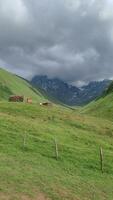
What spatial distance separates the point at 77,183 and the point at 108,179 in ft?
26.0

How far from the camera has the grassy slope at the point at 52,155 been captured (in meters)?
45.9

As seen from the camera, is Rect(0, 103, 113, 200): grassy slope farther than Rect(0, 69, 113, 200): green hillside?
Yes

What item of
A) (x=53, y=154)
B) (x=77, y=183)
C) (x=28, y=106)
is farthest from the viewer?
(x=28, y=106)

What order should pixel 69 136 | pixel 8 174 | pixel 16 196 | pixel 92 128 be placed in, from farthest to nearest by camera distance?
pixel 92 128 < pixel 69 136 < pixel 8 174 < pixel 16 196

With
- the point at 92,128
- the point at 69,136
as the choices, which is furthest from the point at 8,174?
the point at 92,128

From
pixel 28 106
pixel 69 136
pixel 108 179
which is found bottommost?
pixel 108 179

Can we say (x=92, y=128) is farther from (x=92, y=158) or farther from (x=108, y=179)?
(x=108, y=179)

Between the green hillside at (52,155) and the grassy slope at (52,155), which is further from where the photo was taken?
the grassy slope at (52,155)

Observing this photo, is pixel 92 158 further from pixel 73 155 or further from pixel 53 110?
pixel 53 110

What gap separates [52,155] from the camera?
2501 inches

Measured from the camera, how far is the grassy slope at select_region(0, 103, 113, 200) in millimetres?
45947

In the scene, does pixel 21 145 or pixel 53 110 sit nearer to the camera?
pixel 21 145

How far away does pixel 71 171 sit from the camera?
56812mm

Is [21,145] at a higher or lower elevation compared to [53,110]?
lower
